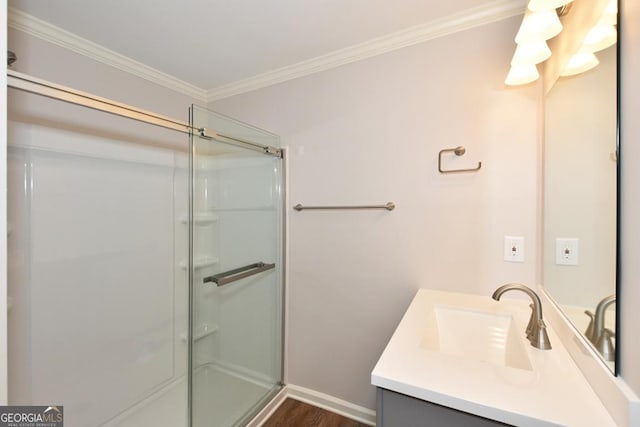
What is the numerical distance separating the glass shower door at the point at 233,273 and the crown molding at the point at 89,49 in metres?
0.88

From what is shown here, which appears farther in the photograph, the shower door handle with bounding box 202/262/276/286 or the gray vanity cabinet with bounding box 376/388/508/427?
the shower door handle with bounding box 202/262/276/286

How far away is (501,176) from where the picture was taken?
137cm

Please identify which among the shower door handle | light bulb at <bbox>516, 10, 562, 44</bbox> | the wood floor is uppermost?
light bulb at <bbox>516, 10, 562, 44</bbox>

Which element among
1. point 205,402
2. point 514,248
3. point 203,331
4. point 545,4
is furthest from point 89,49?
point 514,248

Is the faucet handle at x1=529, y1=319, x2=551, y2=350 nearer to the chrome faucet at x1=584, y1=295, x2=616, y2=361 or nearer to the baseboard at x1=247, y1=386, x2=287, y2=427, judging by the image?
the chrome faucet at x1=584, y1=295, x2=616, y2=361

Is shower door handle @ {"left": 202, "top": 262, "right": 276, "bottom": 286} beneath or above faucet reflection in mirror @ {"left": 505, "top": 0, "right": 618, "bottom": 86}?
beneath

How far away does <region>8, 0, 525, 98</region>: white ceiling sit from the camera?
1338 mm

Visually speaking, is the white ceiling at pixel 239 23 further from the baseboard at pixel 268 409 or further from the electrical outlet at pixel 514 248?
the baseboard at pixel 268 409

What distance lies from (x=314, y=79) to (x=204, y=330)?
174 cm

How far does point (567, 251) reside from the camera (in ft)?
3.31

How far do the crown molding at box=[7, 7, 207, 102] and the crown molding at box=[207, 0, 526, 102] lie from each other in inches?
15.7

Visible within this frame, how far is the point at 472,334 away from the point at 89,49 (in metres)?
2.61

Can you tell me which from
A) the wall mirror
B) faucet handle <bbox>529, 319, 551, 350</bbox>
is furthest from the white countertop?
the wall mirror

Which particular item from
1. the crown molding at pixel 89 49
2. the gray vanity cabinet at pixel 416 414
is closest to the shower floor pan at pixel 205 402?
the gray vanity cabinet at pixel 416 414
